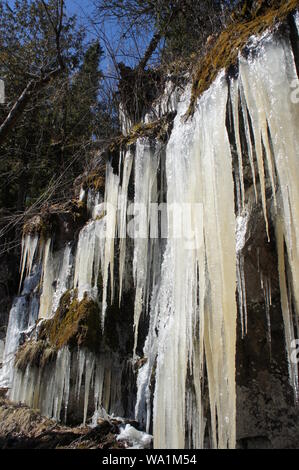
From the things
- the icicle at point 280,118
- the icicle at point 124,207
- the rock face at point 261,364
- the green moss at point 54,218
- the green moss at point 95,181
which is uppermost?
the green moss at point 95,181

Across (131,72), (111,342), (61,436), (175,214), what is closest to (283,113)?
(175,214)

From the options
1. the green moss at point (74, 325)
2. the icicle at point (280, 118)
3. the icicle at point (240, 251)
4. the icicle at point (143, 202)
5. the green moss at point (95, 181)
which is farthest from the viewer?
the green moss at point (95, 181)

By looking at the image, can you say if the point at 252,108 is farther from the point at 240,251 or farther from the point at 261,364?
the point at 261,364

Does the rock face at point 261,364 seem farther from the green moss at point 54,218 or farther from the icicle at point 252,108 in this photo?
the green moss at point 54,218

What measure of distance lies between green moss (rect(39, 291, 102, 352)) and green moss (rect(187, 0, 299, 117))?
283cm

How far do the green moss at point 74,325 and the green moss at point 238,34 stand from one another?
9.27 feet

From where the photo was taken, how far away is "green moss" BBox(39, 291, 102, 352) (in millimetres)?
4305

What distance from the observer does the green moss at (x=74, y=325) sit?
4305 millimetres

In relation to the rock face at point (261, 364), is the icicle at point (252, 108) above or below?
above

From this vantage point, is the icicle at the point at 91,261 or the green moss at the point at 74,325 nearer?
the green moss at the point at 74,325

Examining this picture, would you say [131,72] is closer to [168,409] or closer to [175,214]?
[175,214]

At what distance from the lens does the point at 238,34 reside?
264 centimetres

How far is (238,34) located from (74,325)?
3602mm

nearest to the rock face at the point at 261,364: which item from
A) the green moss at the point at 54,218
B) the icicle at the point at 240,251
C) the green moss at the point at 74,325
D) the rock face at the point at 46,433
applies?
the icicle at the point at 240,251
